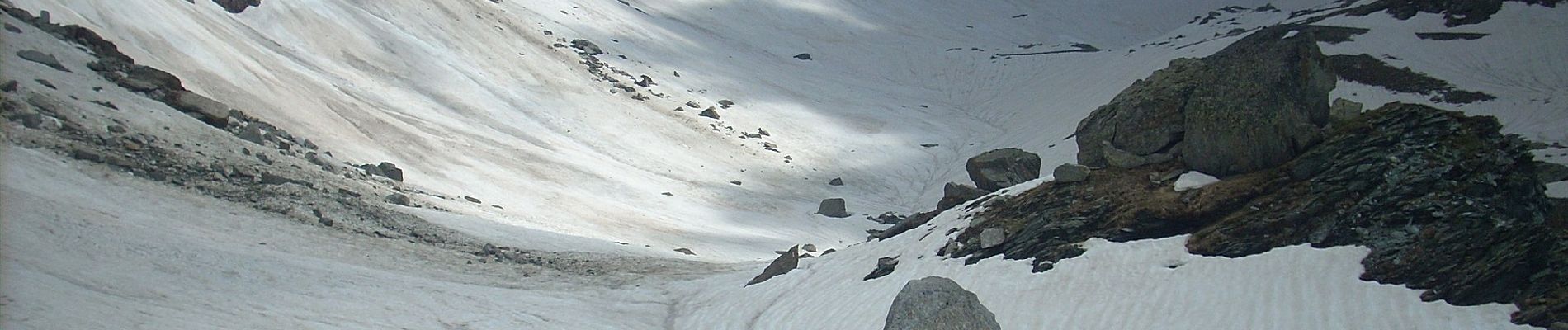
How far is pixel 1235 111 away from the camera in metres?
17.8

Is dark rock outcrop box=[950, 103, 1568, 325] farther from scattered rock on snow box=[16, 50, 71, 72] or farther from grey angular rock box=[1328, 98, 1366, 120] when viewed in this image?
scattered rock on snow box=[16, 50, 71, 72]

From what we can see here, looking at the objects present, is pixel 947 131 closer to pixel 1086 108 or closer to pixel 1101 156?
pixel 1086 108

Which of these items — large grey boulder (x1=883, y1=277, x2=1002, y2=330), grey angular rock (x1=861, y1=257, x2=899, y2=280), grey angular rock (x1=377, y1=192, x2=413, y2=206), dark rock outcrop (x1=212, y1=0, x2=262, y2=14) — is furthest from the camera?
dark rock outcrop (x1=212, y1=0, x2=262, y2=14)

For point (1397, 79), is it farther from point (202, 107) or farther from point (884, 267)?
point (202, 107)

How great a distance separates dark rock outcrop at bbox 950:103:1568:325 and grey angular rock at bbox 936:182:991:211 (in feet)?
12.3

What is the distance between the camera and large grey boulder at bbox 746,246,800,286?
2050cm

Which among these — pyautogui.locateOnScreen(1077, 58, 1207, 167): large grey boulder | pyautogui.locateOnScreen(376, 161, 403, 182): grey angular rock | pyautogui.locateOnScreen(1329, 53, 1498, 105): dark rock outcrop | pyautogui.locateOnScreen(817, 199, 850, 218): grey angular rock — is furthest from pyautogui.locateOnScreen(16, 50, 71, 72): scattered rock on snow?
pyautogui.locateOnScreen(1329, 53, 1498, 105): dark rock outcrop

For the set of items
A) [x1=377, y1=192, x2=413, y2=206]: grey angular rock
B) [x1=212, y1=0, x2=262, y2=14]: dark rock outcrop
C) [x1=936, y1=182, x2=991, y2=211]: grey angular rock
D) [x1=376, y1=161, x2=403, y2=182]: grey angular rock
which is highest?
[x1=212, y1=0, x2=262, y2=14]: dark rock outcrop

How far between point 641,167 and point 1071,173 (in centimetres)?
2128

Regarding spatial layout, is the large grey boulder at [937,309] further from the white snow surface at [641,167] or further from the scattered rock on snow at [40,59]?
the scattered rock on snow at [40,59]

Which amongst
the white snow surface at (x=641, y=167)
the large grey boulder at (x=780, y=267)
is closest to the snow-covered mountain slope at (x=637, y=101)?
A: the white snow surface at (x=641, y=167)

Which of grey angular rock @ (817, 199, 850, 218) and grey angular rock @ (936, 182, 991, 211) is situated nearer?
grey angular rock @ (936, 182, 991, 211)

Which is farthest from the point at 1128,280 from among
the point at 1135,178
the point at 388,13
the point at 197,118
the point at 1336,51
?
the point at 1336,51

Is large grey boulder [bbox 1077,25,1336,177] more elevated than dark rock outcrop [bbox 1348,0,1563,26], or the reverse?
large grey boulder [bbox 1077,25,1336,177]
